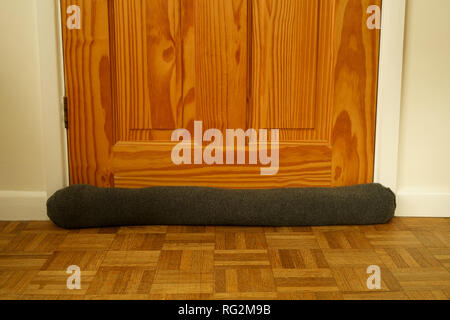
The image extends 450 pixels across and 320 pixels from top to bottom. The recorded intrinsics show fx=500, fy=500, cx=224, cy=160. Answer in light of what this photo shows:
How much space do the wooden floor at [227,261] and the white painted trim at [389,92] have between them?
0.56 ft

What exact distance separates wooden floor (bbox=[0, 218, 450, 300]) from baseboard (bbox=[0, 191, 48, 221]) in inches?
1.3

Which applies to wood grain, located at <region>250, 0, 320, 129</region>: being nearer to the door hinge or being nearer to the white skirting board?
the white skirting board

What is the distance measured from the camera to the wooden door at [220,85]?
1403mm

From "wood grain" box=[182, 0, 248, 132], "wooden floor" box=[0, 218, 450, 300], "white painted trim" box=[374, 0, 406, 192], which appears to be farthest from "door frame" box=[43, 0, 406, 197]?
"wood grain" box=[182, 0, 248, 132]

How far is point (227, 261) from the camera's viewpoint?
1.19 meters

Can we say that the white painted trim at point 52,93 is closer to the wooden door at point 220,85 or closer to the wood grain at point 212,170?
the wooden door at point 220,85

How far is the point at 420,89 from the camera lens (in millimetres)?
1447

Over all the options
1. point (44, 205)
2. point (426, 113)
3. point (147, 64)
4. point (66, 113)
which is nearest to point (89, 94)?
point (66, 113)

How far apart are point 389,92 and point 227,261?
68 cm

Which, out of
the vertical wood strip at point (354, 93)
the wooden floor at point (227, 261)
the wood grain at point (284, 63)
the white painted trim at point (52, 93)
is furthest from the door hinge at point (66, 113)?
the vertical wood strip at point (354, 93)
